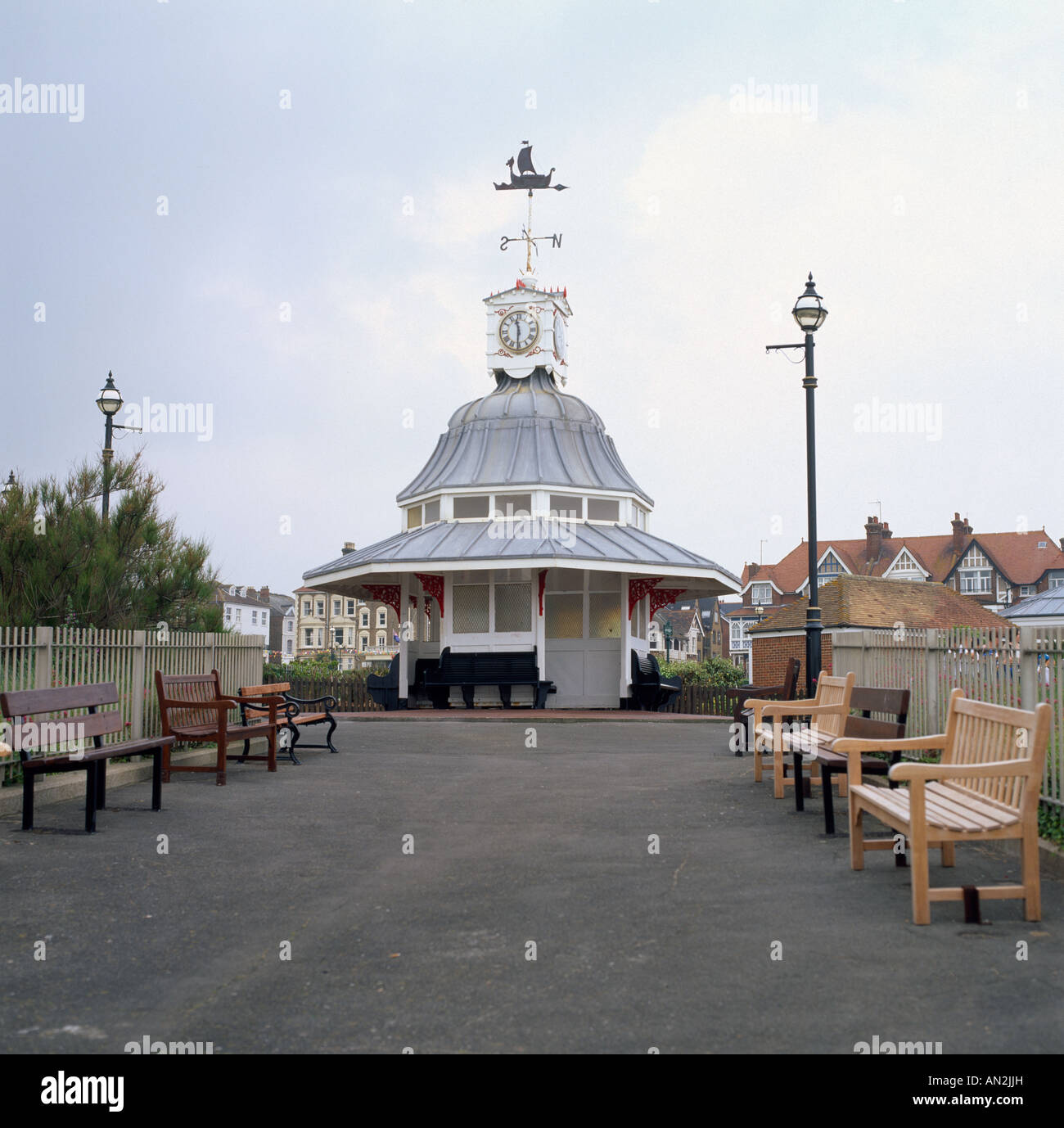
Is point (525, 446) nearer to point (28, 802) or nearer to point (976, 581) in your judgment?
point (28, 802)

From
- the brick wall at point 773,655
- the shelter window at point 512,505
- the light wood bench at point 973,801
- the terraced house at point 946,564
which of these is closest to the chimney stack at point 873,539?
the terraced house at point 946,564

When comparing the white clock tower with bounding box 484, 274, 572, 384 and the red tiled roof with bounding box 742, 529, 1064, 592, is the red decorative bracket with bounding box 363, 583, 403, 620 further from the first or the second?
the red tiled roof with bounding box 742, 529, 1064, 592

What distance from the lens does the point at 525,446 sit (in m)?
27.8

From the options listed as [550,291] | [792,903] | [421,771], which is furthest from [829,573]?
[792,903]

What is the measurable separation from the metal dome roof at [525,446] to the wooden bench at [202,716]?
14578 millimetres

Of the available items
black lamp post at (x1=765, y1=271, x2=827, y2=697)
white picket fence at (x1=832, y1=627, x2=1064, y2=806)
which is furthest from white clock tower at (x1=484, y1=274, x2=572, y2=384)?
white picket fence at (x1=832, y1=627, x2=1064, y2=806)

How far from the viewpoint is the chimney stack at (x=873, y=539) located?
7700cm

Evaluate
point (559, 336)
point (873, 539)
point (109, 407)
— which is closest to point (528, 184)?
point (559, 336)

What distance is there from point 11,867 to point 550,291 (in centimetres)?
→ 2566

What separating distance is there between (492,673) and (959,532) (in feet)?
199

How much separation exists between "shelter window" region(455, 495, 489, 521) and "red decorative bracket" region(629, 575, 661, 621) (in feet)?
13.4

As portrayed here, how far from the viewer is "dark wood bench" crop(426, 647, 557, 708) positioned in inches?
960

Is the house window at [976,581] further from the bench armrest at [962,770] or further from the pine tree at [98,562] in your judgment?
the bench armrest at [962,770]
